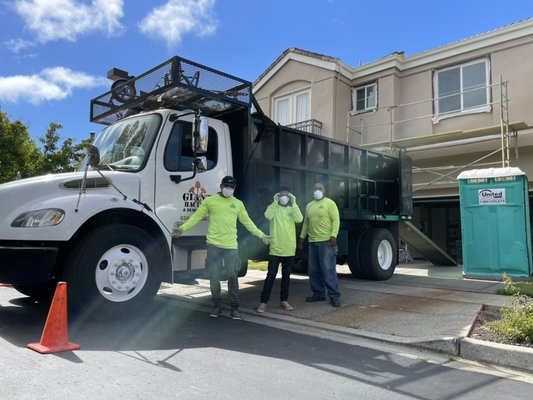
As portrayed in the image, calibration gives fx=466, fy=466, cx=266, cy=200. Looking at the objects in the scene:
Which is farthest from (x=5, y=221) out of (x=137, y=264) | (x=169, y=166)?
(x=169, y=166)

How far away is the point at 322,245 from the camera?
693 centimetres

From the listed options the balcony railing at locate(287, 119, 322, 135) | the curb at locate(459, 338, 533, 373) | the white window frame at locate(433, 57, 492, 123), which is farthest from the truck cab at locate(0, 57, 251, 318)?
the balcony railing at locate(287, 119, 322, 135)

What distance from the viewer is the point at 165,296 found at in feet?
26.0

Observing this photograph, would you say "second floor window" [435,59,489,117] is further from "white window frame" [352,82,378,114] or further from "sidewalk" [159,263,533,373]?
"sidewalk" [159,263,533,373]

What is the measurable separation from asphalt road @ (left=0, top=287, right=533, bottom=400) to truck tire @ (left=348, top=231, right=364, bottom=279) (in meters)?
4.34

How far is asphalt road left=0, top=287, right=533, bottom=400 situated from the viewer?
11.5ft

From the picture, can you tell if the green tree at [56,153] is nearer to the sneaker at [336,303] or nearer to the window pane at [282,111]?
the window pane at [282,111]

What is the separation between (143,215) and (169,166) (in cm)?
76

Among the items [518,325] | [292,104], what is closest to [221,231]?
[518,325]


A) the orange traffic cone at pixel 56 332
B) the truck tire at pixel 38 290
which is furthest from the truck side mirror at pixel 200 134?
the truck tire at pixel 38 290

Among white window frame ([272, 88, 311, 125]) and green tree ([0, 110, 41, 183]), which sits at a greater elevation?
white window frame ([272, 88, 311, 125])

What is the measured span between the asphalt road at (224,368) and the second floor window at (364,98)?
1184cm

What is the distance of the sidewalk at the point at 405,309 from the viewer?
470 cm

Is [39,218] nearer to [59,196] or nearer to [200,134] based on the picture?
[59,196]
